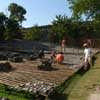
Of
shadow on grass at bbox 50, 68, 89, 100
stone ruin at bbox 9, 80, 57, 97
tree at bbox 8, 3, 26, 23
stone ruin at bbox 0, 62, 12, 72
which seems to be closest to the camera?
stone ruin at bbox 9, 80, 57, 97

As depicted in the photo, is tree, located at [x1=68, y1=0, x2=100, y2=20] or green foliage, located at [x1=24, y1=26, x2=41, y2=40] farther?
green foliage, located at [x1=24, y1=26, x2=41, y2=40]

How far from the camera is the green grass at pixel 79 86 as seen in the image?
11.5 meters

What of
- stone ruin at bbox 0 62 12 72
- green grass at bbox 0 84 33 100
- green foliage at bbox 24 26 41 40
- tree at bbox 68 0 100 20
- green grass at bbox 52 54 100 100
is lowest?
green grass at bbox 0 84 33 100

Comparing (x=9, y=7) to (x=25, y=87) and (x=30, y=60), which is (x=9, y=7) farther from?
(x=25, y=87)

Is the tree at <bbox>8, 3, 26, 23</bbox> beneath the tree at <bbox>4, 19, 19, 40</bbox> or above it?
above

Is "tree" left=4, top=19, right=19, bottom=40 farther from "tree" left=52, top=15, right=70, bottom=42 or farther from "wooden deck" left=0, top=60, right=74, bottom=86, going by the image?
"wooden deck" left=0, top=60, right=74, bottom=86

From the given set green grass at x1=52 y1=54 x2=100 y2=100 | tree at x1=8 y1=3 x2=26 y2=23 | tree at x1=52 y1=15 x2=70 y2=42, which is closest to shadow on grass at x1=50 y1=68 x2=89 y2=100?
green grass at x1=52 y1=54 x2=100 y2=100

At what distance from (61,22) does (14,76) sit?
28.3 metres

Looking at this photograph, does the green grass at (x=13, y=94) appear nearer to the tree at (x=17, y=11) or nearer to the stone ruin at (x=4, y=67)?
the stone ruin at (x=4, y=67)

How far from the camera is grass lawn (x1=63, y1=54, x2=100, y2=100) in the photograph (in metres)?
11.6

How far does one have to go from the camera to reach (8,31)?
147ft

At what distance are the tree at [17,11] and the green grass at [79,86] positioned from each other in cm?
4650

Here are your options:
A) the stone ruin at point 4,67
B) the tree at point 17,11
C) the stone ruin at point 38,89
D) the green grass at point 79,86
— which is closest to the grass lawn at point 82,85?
the green grass at point 79,86

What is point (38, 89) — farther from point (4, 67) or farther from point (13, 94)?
point (4, 67)
